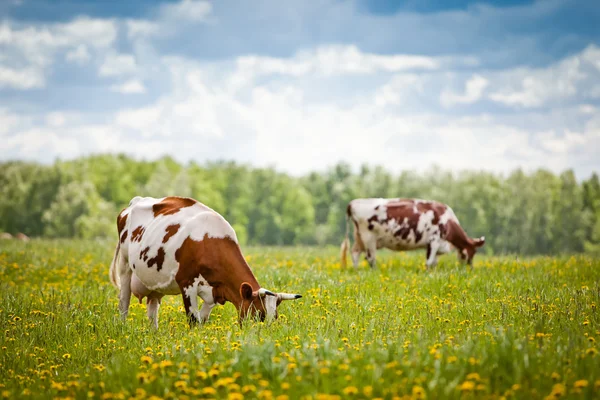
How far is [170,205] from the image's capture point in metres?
10.2

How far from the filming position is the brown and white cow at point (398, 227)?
17438 mm

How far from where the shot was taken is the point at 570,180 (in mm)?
76375

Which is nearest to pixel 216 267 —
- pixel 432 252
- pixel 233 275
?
pixel 233 275

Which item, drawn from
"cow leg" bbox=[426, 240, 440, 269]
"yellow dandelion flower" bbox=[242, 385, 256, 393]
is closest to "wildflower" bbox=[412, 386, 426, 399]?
"yellow dandelion flower" bbox=[242, 385, 256, 393]

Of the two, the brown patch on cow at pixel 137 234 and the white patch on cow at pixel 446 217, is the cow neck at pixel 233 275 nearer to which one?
the brown patch on cow at pixel 137 234

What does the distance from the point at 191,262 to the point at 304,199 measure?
6979 centimetres

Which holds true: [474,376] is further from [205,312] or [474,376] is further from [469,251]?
[469,251]

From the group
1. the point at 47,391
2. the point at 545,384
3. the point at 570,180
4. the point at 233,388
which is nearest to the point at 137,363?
the point at 47,391

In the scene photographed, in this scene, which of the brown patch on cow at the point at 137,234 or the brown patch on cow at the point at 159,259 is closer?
the brown patch on cow at the point at 159,259

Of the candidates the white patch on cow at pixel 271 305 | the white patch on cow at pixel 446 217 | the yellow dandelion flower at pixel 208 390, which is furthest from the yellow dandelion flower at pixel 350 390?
the white patch on cow at pixel 446 217

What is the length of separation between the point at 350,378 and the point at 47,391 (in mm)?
3394

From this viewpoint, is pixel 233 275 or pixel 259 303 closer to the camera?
pixel 259 303

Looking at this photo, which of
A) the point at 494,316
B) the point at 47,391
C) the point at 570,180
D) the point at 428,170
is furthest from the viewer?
the point at 428,170

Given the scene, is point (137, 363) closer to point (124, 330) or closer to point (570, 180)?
point (124, 330)
